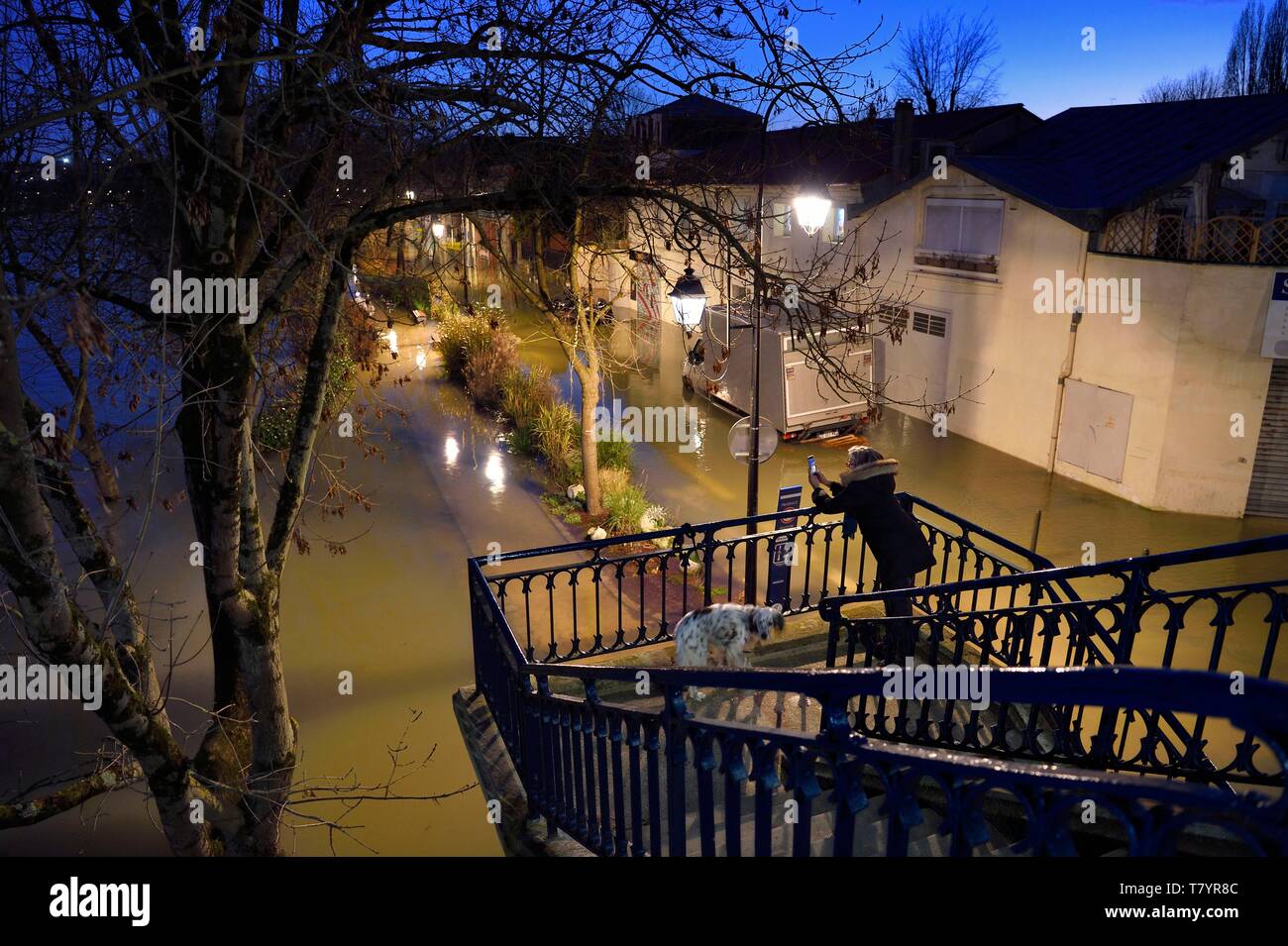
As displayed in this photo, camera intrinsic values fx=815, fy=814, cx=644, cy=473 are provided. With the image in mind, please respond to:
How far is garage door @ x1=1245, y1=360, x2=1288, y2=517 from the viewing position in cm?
1245

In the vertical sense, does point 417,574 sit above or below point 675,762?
below

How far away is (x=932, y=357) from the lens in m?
18.2

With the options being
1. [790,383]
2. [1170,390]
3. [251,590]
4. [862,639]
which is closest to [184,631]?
[251,590]

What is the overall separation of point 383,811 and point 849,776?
5.93 metres

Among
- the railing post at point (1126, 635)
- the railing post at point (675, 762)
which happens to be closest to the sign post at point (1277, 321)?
the railing post at point (1126, 635)

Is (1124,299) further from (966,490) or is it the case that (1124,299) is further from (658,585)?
(658,585)

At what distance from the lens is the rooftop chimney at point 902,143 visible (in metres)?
18.4

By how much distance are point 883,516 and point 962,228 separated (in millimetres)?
12975

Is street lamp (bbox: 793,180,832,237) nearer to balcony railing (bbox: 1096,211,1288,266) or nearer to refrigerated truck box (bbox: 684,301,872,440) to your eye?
refrigerated truck box (bbox: 684,301,872,440)

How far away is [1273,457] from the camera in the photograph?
12.7 meters

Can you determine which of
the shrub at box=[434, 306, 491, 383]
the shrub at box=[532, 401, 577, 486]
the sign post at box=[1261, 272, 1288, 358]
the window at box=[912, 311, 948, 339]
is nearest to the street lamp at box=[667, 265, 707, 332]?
the shrub at box=[532, 401, 577, 486]

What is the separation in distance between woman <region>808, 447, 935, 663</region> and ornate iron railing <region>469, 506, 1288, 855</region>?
1.45 ft

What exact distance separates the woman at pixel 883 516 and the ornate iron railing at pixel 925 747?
443 mm

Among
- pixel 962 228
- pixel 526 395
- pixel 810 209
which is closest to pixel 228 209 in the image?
pixel 810 209
